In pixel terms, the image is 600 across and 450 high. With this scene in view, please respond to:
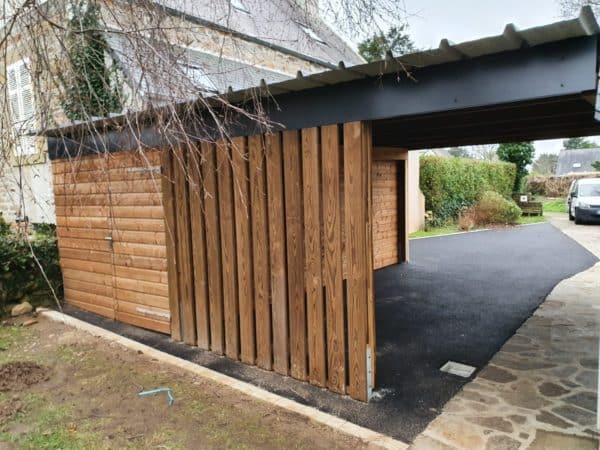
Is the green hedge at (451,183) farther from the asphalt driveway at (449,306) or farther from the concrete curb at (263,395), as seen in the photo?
the concrete curb at (263,395)

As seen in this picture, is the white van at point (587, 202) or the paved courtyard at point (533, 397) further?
the white van at point (587, 202)

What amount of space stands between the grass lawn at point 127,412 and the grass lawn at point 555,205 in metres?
22.1

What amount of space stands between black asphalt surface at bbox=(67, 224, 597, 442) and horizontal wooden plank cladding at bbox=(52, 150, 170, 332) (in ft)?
1.04

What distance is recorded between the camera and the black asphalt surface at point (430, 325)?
11.3 feet

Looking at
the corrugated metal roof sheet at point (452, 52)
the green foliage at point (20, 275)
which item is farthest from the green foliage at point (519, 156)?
the green foliage at point (20, 275)

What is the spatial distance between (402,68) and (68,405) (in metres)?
3.88

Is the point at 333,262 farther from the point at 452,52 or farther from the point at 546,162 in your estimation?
the point at 546,162

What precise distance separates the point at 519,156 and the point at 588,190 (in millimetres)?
4898

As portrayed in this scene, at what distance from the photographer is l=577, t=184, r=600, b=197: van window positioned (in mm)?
15399

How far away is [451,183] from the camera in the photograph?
1598 centimetres

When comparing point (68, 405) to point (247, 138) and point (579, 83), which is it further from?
point (579, 83)

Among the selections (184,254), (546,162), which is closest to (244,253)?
(184,254)

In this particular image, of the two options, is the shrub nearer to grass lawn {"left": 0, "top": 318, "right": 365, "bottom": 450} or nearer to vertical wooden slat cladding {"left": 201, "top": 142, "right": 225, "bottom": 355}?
vertical wooden slat cladding {"left": 201, "top": 142, "right": 225, "bottom": 355}

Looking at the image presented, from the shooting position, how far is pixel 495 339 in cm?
477
